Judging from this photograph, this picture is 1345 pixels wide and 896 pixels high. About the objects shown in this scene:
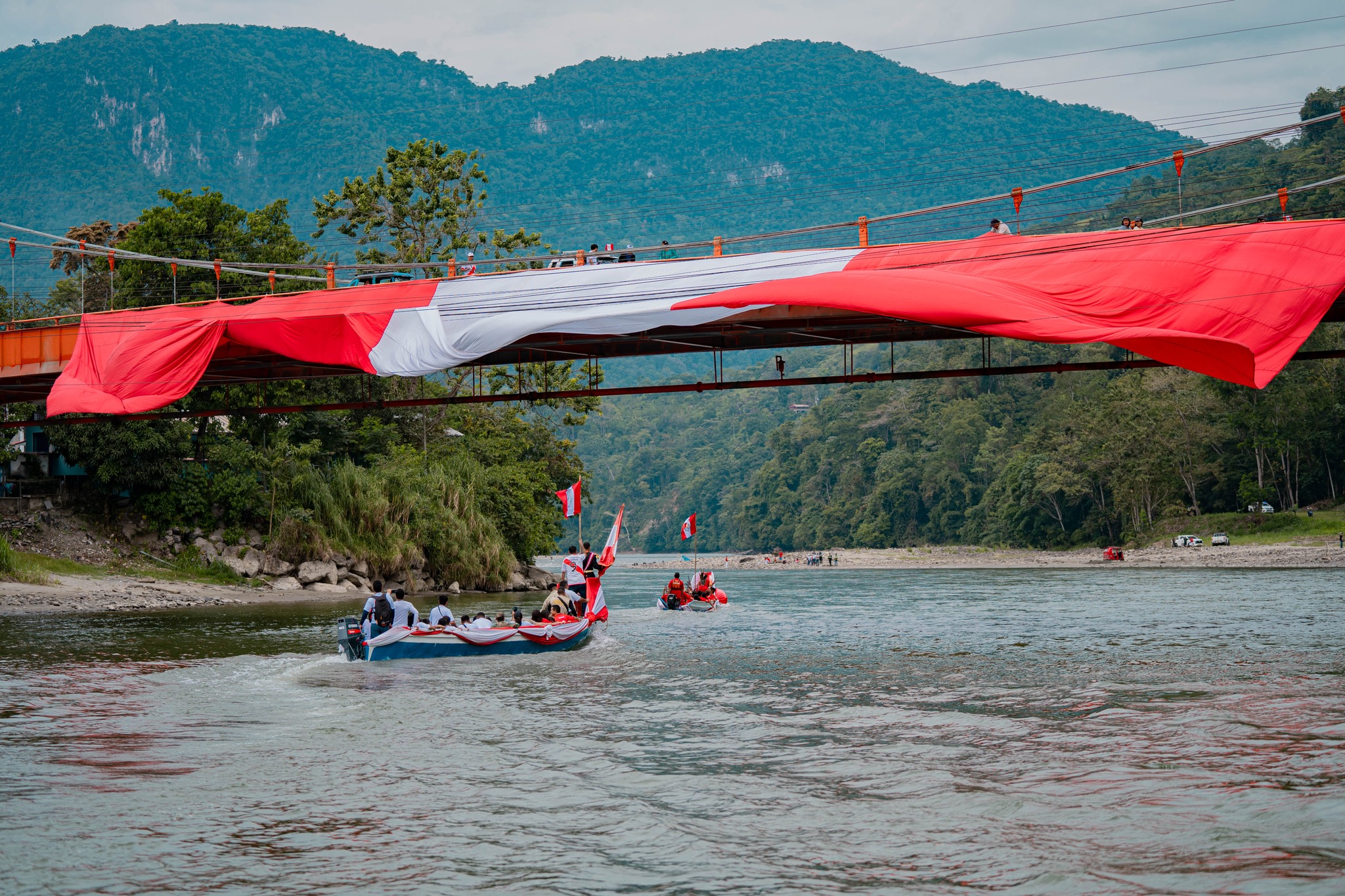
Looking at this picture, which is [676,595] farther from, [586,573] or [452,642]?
[452,642]

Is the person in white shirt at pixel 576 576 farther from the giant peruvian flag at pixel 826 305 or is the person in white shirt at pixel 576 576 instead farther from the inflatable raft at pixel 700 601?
the inflatable raft at pixel 700 601

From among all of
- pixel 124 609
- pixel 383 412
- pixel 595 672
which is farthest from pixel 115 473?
pixel 595 672

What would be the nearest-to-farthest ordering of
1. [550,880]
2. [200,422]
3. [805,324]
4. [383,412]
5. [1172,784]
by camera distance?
[550,880], [1172,784], [805,324], [200,422], [383,412]

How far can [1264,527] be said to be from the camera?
73.1 meters

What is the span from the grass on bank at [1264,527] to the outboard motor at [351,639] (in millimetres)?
61712

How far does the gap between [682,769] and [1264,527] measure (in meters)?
70.5

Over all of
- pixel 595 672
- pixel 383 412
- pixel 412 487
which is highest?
pixel 383 412

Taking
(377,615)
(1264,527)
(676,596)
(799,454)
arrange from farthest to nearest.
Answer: (799,454) → (1264,527) → (676,596) → (377,615)

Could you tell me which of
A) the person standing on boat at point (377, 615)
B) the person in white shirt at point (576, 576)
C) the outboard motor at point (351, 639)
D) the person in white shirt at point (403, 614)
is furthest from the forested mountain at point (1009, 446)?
the outboard motor at point (351, 639)

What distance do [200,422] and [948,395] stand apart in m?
87.5

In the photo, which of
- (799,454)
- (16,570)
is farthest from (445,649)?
(799,454)

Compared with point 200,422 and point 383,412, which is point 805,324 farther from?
point 383,412

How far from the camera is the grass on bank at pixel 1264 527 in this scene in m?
68.5

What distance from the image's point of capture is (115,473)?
4241 cm
